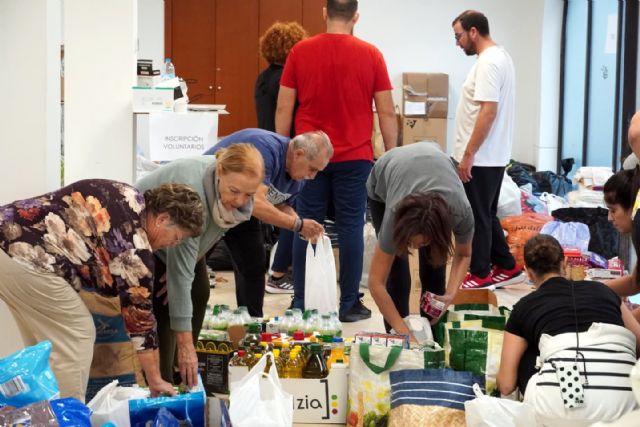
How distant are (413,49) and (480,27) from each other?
5.12 m

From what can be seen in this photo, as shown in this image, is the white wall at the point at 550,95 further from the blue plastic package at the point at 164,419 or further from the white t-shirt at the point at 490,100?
the blue plastic package at the point at 164,419

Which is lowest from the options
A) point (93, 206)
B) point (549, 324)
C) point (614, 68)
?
point (549, 324)

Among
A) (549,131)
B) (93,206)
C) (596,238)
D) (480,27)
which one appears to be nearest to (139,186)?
(93,206)

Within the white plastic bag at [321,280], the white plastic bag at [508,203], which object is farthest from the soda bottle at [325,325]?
the white plastic bag at [508,203]

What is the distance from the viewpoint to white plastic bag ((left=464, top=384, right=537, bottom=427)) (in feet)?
10.4

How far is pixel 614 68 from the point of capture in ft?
28.7

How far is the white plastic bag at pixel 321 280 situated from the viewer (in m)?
4.65

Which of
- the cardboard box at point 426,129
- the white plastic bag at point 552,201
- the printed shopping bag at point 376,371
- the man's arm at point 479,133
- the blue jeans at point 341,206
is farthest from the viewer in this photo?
the cardboard box at point 426,129

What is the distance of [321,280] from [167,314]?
3.62 feet

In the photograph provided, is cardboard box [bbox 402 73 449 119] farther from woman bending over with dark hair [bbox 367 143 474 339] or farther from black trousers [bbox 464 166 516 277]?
woman bending over with dark hair [bbox 367 143 474 339]

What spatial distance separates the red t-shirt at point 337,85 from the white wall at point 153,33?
5.72 meters

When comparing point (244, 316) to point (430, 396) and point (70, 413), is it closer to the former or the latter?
point (430, 396)

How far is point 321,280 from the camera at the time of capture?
15.3 ft

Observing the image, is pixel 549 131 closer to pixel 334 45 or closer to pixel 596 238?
pixel 596 238
